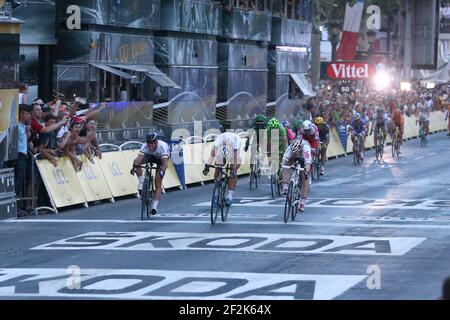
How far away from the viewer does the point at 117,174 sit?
2580 cm

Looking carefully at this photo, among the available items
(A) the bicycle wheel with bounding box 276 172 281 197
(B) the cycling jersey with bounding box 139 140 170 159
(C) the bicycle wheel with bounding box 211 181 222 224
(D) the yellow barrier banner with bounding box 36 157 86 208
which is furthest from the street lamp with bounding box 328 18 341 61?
(C) the bicycle wheel with bounding box 211 181 222 224

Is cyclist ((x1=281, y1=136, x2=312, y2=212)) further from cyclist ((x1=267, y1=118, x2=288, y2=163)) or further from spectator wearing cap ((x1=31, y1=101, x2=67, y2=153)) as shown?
cyclist ((x1=267, y1=118, x2=288, y2=163))

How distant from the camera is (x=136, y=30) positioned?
36469 mm

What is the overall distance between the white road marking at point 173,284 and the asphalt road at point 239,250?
11 mm

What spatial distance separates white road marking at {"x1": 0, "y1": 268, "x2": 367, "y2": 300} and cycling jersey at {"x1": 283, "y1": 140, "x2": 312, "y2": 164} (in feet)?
23.2

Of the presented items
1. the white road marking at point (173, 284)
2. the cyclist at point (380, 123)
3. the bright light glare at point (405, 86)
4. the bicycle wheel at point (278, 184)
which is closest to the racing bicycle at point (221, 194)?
the bicycle wheel at point (278, 184)

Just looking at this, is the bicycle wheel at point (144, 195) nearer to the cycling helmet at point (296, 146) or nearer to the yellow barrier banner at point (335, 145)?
the cycling helmet at point (296, 146)

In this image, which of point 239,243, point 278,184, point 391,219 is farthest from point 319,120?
point 239,243

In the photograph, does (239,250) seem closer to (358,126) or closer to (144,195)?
(144,195)

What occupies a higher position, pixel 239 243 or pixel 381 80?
pixel 381 80

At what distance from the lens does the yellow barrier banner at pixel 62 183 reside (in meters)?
22.8

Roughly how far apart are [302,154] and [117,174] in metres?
5.19

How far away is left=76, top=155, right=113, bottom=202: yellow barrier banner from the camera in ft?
79.4

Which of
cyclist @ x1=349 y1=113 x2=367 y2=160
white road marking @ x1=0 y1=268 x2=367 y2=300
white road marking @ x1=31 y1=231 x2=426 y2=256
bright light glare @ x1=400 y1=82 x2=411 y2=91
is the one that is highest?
bright light glare @ x1=400 y1=82 x2=411 y2=91
